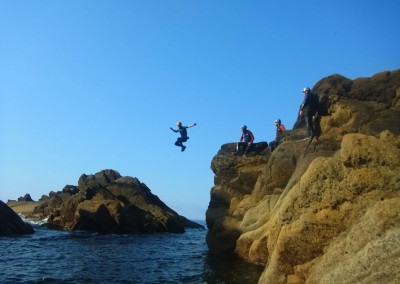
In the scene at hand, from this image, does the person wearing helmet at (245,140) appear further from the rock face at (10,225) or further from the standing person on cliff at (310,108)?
the rock face at (10,225)

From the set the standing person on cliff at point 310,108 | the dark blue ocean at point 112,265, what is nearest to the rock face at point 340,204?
the standing person on cliff at point 310,108

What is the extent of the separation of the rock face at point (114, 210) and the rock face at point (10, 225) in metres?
6.84

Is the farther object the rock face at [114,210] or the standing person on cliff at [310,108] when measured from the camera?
the rock face at [114,210]

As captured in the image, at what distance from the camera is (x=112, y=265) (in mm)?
23250

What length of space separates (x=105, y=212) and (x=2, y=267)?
2576 cm

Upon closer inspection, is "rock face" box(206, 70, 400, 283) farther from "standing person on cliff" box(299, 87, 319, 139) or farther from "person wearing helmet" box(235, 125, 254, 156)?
"person wearing helmet" box(235, 125, 254, 156)

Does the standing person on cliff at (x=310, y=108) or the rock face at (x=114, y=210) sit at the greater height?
the standing person on cliff at (x=310, y=108)

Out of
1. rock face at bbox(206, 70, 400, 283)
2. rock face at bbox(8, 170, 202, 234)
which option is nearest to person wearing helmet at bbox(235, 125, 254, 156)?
rock face at bbox(206, 70, 400, 283)

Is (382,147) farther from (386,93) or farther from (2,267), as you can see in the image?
(2,267)

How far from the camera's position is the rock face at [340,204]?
1136 cm

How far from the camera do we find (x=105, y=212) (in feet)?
154

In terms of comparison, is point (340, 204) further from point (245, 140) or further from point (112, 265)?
point (245, 140)

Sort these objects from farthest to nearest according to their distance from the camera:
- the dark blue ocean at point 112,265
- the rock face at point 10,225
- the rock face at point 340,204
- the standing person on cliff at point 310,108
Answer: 1. the rock face at point 10,225
2. the standing person on cliff at point 310,108
3. the dark blue ocean at point 112,265
4. the rock face at point 340,204

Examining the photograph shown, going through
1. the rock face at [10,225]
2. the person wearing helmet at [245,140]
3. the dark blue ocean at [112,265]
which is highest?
the person wearing helmet at [245,140]
